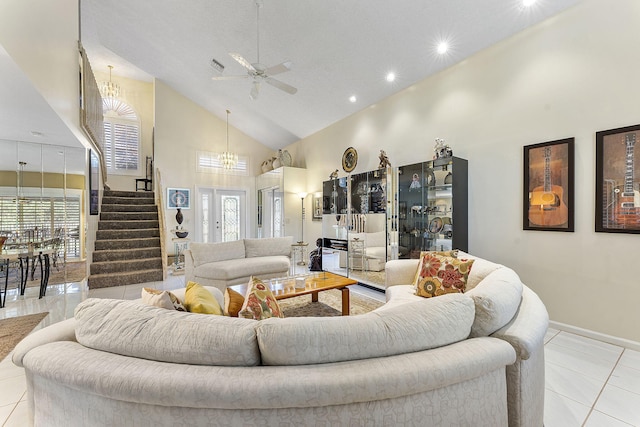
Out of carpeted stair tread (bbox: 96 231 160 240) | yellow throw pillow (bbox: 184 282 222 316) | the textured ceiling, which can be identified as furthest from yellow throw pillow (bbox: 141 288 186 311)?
→ carpeted stair tread (bbox: 96 231 160 240)

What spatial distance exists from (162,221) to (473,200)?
18.3ft

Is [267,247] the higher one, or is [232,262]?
[267,247]

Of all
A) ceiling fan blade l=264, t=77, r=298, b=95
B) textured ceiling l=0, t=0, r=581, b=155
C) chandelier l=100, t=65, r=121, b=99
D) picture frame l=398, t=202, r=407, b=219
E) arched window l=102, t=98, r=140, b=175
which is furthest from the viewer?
arched window l=102, t=98, r=140, b=175

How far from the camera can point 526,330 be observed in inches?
50.6

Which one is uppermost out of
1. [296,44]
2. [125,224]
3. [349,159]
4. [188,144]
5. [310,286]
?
[296,44]

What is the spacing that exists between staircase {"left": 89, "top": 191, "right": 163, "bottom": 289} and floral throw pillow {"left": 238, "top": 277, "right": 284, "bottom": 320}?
4.42 meters

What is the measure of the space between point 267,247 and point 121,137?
6.19 metres

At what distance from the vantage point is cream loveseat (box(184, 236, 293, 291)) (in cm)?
375

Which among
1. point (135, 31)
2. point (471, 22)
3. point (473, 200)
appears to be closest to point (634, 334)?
point (473, 200)

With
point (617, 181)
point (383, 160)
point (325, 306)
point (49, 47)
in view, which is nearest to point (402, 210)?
point (383, 160)

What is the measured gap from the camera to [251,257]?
447cm

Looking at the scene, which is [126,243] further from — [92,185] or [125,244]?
[92,185]

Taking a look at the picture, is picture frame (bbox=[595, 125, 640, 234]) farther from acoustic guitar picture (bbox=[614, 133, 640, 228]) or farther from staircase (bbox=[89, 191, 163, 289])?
staircase (bbox=[89, 191, 163, 289])

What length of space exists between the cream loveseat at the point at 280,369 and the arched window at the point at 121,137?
7.92 meters
